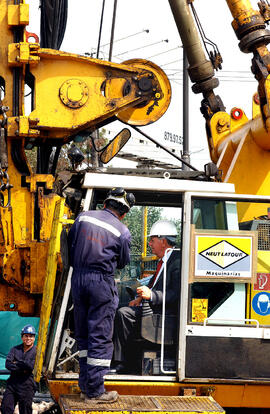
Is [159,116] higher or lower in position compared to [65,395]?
higher

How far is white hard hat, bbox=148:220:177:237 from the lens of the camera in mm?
6199

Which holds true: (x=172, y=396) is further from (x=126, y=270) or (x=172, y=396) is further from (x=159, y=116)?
(x=159, y=116)

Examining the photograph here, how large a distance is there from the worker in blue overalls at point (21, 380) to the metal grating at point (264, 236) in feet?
11.6

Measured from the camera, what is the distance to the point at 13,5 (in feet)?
23.4

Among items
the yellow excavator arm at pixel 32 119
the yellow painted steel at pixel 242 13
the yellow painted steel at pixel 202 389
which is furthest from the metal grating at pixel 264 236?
the yellow painted steel at pixel 242 13

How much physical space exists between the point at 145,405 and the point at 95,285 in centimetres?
98

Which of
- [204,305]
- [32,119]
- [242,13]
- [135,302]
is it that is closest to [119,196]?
[135,302]

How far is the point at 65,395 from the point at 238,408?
169 cm

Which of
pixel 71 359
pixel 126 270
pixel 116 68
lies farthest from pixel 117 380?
pixel 116 68

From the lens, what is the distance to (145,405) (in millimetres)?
5289

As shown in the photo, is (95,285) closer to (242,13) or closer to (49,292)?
(49,292)

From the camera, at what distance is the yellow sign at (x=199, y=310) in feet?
18.9

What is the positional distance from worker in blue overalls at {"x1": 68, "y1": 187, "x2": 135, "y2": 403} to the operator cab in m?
0.31

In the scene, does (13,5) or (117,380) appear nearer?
(117,380)
